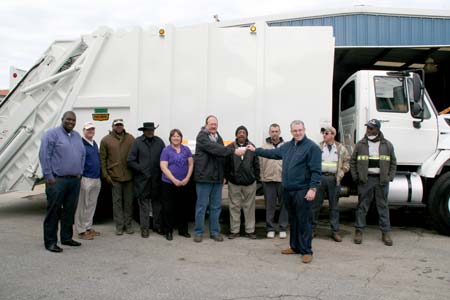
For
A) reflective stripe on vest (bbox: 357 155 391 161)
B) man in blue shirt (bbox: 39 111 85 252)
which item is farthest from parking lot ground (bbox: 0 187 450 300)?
reflective stripe on vest (bbox: 357 155 391 161)

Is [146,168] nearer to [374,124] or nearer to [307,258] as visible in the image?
[307,258]

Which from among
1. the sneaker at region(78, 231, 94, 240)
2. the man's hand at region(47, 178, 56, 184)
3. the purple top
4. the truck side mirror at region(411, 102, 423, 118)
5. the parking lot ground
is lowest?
the parking lot ground

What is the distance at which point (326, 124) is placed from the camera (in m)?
6.48

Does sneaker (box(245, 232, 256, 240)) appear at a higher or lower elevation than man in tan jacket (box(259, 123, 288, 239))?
lower

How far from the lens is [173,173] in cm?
627

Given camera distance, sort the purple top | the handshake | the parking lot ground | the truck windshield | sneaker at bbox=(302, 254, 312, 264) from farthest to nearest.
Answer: the truck windshield → the purple top → the handshake → sneaker at bbox=(302, 254, 312, 264) → the parking lot ground

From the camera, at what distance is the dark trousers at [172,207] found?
20.6 feet

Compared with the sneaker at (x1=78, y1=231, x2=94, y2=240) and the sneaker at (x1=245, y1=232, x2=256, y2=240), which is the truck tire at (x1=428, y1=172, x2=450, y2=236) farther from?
the sneaker at (x1=78, y1=231, x2=94, y2=240)

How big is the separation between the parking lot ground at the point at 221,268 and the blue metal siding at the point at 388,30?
308 inches

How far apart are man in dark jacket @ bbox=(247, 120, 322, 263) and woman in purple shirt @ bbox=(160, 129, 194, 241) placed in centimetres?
160

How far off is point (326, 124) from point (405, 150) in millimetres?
1277

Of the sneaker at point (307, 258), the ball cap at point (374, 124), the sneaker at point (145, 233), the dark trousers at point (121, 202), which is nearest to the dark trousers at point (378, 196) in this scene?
the ball cap at point (374, 124)

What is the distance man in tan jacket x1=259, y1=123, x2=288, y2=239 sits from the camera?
6.35 meters

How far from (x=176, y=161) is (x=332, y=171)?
2.25 metres
